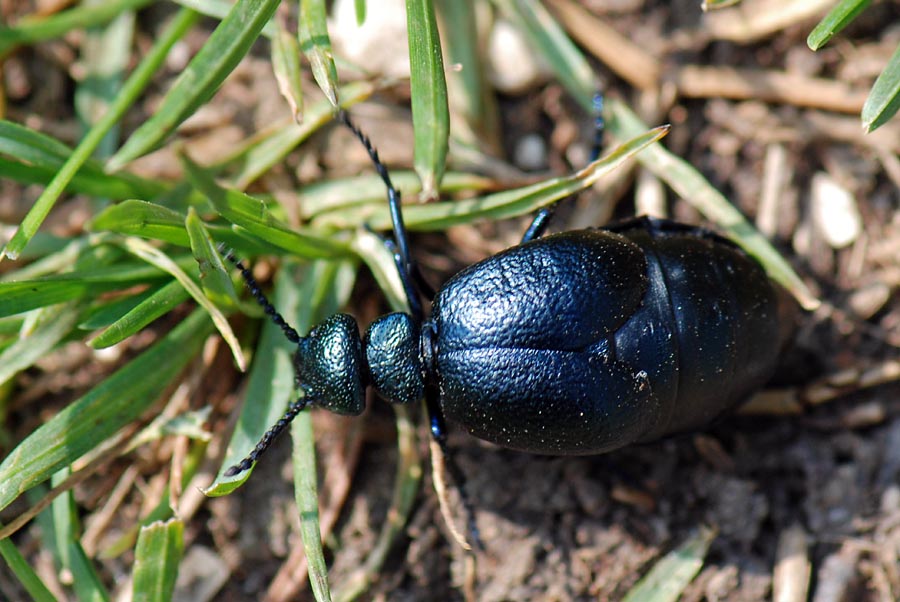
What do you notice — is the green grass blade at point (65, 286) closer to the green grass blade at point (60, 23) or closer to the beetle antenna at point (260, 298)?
the beetle antenna at point (260, 298)

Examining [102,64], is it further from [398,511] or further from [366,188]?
[398,511]

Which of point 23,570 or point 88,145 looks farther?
point 88,145

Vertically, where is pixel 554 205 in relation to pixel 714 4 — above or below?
below

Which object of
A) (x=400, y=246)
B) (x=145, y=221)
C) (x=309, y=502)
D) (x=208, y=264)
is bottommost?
(x=309, y=502)

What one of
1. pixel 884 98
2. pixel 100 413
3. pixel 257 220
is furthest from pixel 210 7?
pixel 884 98

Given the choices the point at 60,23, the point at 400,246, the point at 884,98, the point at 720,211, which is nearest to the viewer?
the point at 884,98

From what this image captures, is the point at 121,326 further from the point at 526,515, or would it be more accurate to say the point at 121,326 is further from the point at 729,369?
the point at 729,369

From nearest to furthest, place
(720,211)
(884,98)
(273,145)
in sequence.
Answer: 1. (884,98)
2. (720,211)
3. (273,145)
